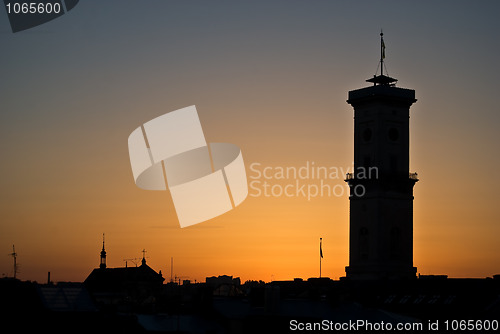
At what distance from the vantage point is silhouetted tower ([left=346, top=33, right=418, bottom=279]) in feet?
624

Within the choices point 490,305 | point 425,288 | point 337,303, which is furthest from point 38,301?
point 425,288

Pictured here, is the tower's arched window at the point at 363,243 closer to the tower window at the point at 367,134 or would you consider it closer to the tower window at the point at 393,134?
the tower window at the point at 367,134

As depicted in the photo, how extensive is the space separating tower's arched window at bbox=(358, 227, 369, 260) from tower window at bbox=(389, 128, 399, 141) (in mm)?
14664

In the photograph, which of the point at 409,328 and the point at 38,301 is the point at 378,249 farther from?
the point at 38,301

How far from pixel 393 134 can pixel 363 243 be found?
17465 millimetres

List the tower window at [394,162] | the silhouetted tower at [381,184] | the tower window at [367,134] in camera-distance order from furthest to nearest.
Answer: the tower window at [367,134] → the tower window at [394,162] → the silhouetted tower at [381,184]

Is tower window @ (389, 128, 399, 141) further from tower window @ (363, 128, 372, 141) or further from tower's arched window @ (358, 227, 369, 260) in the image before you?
tower's arched window @ (358, 227, 369, 260)

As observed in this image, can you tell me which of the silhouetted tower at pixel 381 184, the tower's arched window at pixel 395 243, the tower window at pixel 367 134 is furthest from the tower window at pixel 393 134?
the tower's arched window at pixel 395 243

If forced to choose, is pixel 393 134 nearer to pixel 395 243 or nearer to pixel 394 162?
pixel 394 162

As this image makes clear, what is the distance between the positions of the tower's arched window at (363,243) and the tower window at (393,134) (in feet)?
48.1

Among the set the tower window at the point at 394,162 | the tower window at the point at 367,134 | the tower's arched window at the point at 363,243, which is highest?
the tower window at the point at 367,134

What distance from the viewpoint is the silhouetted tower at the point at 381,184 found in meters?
190

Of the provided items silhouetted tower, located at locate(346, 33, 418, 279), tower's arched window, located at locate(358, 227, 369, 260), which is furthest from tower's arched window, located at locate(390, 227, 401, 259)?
tower's arched window, located at locate(358, 227, 369, 260)

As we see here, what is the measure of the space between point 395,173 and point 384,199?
4.69 metres
